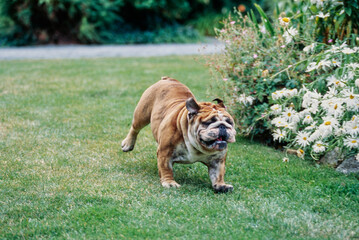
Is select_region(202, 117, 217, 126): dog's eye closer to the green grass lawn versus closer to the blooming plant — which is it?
the green grass lawn

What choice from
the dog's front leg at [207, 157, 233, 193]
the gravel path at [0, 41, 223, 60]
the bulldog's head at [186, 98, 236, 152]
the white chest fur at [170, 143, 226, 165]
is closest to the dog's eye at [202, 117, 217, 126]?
the bulldog's head at [186, 98, 236, 152]

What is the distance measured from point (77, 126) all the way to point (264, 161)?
285 centimetres

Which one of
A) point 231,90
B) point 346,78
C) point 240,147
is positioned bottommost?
point 240,147

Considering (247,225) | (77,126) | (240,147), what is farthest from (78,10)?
(247,225)

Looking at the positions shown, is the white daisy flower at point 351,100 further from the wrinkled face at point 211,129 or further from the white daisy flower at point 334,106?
the wrinkled face at point 211,129

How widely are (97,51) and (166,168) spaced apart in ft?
35.5

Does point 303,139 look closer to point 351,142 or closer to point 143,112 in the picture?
point 351,142

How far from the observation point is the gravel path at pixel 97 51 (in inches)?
540

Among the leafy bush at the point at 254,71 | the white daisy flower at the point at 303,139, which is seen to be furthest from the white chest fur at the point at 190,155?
the leafy bush at the point at 254,71

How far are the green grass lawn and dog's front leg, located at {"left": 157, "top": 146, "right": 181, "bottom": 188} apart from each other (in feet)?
0.32

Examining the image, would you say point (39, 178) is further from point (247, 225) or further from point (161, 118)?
point (247, 225)

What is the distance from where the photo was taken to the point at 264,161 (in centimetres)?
540

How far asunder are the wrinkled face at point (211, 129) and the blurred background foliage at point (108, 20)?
470 inches

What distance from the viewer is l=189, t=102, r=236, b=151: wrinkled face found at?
398 cm
